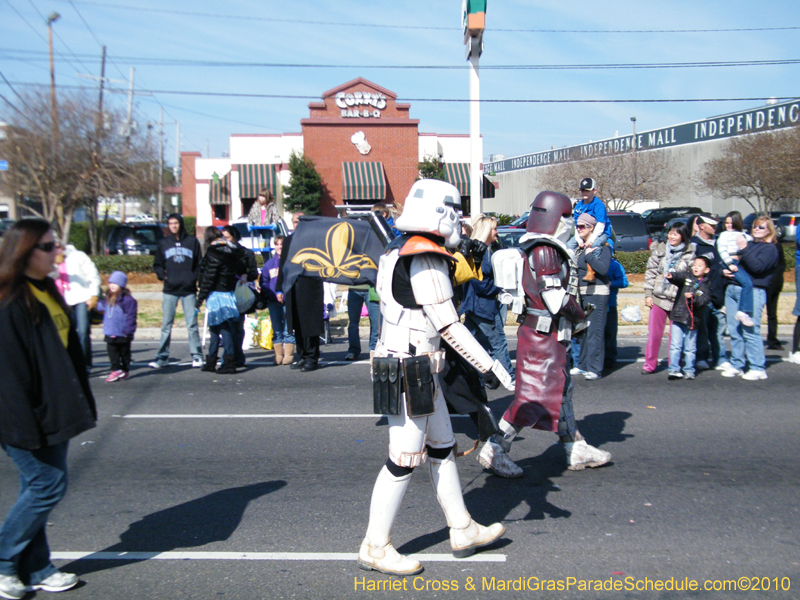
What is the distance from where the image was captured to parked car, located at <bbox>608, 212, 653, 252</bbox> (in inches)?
820

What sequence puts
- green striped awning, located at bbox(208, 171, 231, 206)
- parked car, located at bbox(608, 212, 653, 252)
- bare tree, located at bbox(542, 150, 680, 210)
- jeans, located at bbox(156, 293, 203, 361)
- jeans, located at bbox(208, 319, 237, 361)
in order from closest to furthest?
1. jeans, located at bbox(208, 319, 237, 361)
2. jeans, located at bbox(156, 293, 203, 361)
3. parked car, located at bbox(608, 212, 653, 252)
4. green striped awning, located at bbox(208, 171, 231, 206)
5. bare tree, located at bbox(542, 150, 680, 210)

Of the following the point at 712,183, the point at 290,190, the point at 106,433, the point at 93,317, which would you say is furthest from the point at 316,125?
the point at 106,433

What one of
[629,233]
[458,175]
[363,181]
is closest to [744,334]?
[629,233]

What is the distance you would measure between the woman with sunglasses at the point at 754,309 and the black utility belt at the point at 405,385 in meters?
6.01

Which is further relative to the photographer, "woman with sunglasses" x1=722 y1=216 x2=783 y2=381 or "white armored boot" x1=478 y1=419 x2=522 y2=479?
"woman with sunglasses" x1=722 y1=216 x2=783 y2=381

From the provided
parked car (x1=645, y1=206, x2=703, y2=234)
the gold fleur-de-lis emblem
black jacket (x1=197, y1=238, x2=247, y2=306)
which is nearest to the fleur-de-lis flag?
the gold fleur-de-lis emblem

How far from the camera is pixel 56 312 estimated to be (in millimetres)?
3447

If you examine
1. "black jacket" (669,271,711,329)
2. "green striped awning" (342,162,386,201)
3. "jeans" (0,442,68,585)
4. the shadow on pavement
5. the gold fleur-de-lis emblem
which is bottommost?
the shadow on pavement

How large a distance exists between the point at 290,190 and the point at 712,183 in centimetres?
2083

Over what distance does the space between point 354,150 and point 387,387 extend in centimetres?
3073

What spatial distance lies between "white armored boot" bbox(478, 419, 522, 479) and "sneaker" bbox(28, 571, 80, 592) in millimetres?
2765

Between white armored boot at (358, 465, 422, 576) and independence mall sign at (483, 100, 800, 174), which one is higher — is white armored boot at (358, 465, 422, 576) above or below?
below

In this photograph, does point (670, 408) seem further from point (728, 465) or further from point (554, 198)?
point (554, 198)

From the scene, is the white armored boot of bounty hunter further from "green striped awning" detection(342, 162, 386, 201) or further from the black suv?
"green striped awning" detection(342, 162, 386, 201)
